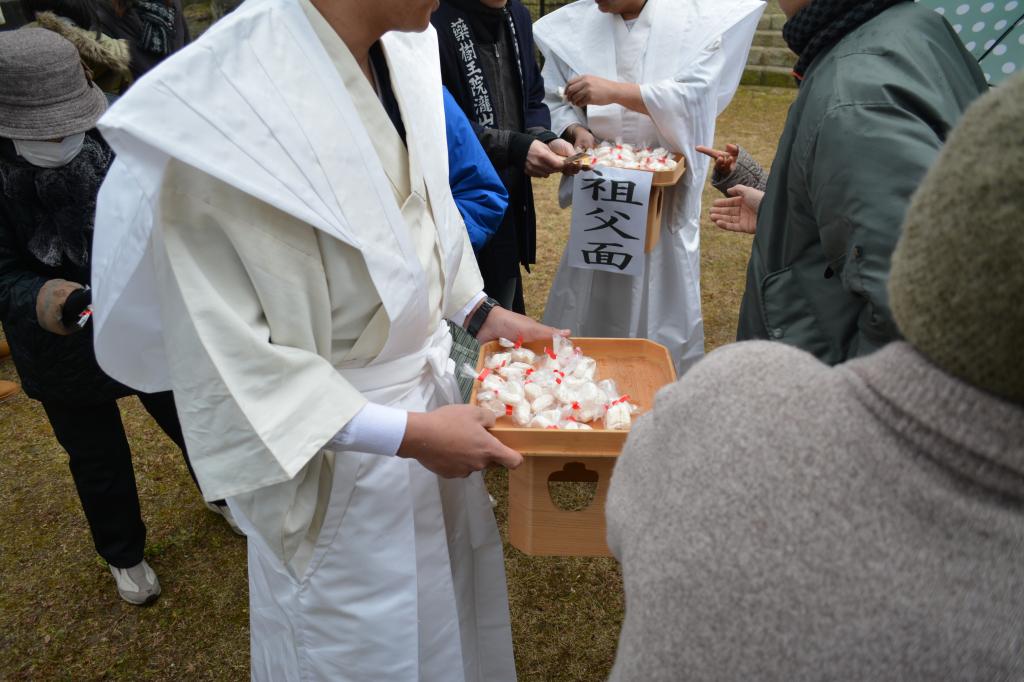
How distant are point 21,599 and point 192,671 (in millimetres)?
891

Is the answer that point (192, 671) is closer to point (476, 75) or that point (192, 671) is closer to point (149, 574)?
point (149, 574)

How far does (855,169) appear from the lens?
4.30 ft

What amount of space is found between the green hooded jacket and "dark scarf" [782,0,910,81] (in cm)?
2

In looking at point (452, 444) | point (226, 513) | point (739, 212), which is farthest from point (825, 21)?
point (226, 513)

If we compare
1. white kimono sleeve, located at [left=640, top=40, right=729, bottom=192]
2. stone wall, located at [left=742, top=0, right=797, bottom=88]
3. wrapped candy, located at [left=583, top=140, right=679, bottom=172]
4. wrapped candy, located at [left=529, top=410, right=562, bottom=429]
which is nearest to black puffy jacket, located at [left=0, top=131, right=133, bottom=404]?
wrapped candy, located at [left=529, top=410, right=562, bottom=429]

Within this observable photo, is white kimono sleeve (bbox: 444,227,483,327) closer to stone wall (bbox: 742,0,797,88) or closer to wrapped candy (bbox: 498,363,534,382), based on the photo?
wrapped candy (bbox: 498,363,534,382)

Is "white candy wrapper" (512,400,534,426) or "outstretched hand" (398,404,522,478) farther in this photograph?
"white candy wrapper" (512,400,534,426)

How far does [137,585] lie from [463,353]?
Answer: 1.84m

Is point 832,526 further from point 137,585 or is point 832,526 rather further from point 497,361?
point 137,585

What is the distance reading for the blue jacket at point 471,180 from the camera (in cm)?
219

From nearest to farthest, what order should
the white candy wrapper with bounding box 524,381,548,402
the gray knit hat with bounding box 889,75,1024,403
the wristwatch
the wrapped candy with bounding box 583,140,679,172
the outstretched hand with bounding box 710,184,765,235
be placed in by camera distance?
the gray knit hat with bounding box 889,75,1024,403
the white candy wrapper with bounding box 524,381,548,402
the wristwatch
the outstretched hand with bounding box 710,184,765,235
the wrapped candy with bounding box 583,140,679,172

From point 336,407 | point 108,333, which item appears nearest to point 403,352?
point 336,407

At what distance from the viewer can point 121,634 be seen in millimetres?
2635

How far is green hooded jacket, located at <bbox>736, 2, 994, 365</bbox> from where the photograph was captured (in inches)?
50.1
